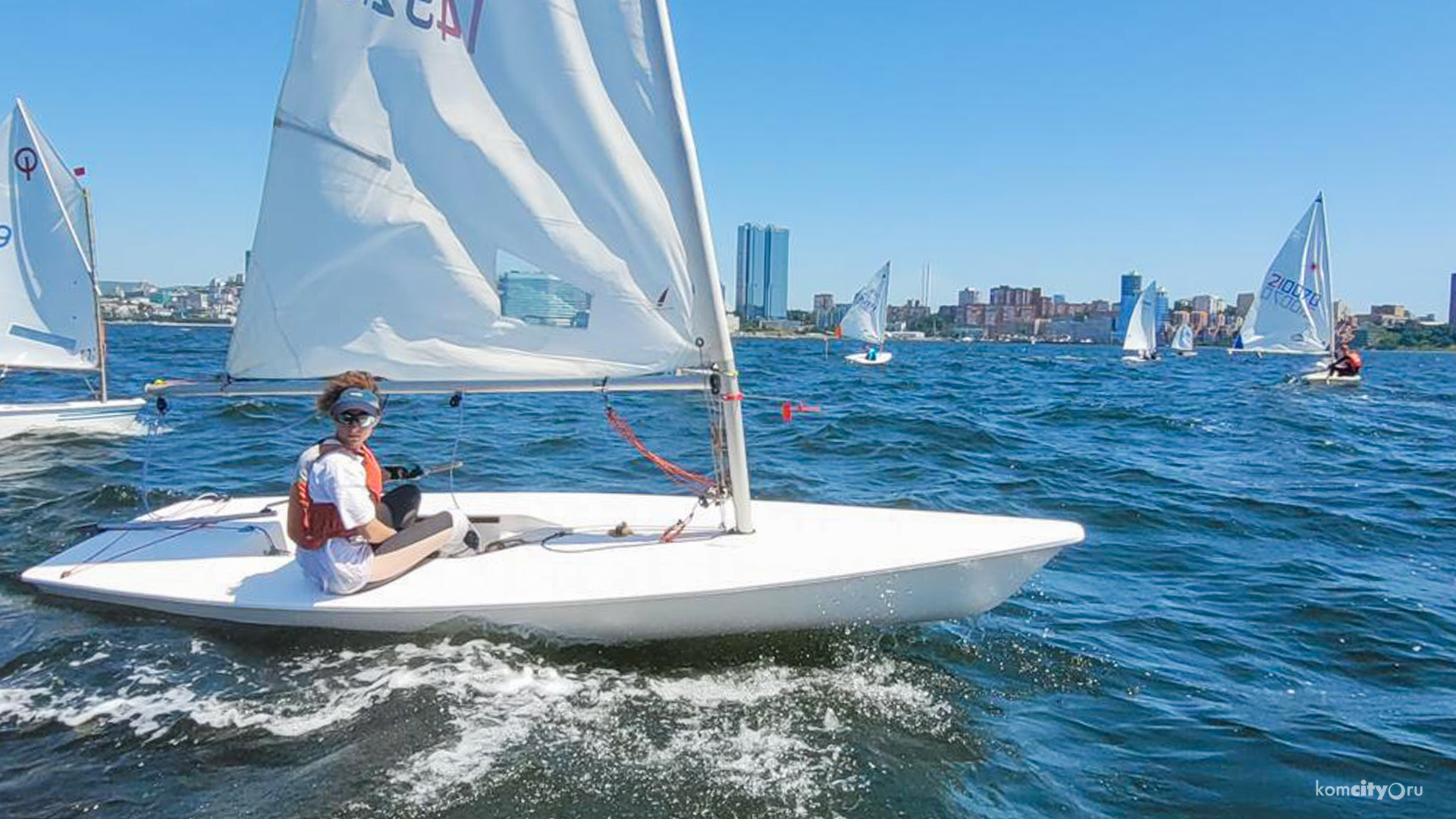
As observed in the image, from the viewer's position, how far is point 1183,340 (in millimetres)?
65938

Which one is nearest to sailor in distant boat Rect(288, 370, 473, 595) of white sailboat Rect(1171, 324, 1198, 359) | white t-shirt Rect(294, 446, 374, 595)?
white t-shirt Rect(294, 446, 374, 595)

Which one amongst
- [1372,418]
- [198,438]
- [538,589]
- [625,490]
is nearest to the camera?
[538,589]

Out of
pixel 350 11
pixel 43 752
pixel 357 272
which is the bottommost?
pixel 43 752

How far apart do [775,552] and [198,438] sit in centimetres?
1200

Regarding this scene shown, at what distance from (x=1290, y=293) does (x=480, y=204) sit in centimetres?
3972

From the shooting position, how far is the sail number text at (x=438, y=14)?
17.0 feet

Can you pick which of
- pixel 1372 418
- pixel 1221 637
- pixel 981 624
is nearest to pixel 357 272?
pixel 981 624

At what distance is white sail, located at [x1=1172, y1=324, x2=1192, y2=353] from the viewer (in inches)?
2576

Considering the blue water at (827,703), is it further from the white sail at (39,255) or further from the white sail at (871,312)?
the white sail at (871,312)

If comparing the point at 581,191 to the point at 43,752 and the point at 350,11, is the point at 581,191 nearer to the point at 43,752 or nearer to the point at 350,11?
the point at 350,11

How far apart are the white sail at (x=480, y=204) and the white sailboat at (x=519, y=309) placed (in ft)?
0.05

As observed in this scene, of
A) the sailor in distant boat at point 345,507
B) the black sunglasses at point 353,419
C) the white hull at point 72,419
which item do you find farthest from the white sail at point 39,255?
the black sunglasses at point 353,419

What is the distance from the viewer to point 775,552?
5.17 meters

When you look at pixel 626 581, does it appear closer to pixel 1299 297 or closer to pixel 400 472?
pixel 400 472
